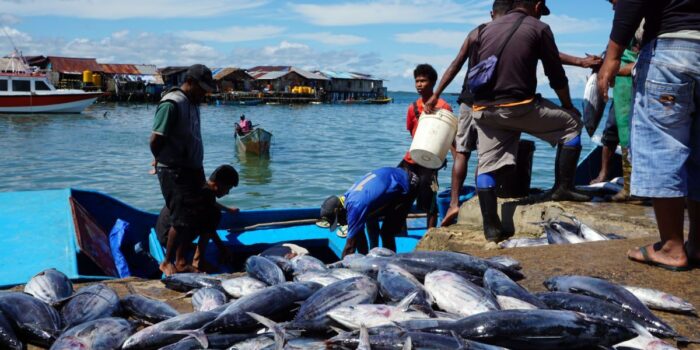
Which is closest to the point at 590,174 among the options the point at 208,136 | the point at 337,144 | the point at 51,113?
the point at 337,144

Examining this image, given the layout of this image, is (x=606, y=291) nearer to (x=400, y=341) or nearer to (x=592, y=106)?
(x=400, y=341)

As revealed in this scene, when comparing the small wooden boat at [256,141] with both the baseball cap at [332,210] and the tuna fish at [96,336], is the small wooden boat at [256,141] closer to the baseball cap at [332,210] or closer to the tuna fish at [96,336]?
the baseball cap at [332,210]

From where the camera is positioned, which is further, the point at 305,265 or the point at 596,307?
the point at 305,265

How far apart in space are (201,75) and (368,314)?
12.9ft

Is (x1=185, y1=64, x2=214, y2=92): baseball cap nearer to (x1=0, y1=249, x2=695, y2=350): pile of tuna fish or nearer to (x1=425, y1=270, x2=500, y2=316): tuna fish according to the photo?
(x1=0, y1=249, x2=695, y2=350): pile of tuna fish

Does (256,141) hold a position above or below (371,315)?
below

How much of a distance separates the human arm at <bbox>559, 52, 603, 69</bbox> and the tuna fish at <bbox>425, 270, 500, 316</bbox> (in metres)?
3.46

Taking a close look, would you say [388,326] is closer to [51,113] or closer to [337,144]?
[337,144]

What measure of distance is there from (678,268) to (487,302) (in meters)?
1.54

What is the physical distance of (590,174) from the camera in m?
9.45

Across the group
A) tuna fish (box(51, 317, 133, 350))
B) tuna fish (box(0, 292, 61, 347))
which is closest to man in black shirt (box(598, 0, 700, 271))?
tuna fish (box(51, 317, 133, 350))

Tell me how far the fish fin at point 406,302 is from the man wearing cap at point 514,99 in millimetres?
2554

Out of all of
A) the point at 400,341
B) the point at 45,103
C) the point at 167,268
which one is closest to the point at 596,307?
the point at 400,341

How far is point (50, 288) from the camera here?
10.9 ft
